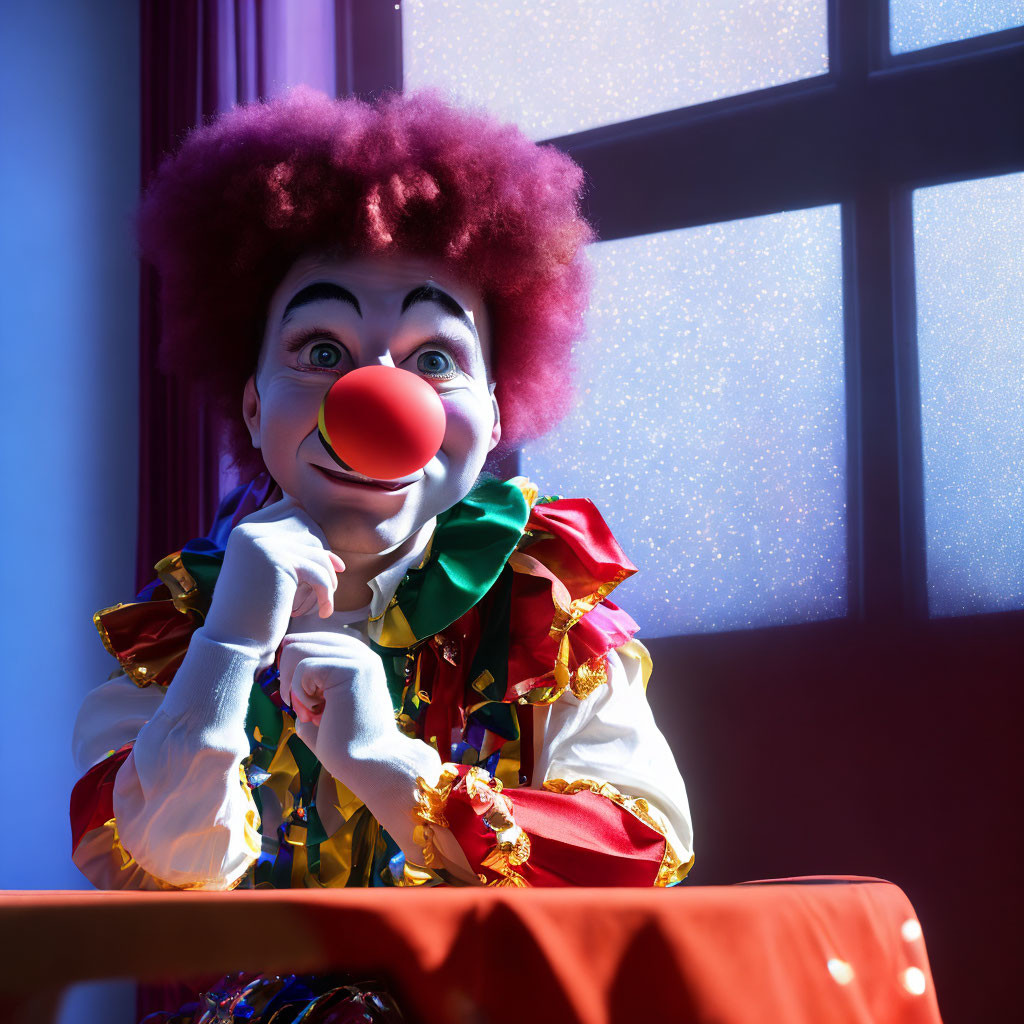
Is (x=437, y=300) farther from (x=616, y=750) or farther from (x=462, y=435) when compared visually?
(x=616, y=750)

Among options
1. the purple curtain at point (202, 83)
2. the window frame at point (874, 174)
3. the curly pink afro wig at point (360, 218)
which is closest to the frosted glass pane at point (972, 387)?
the window frame at point (874, 174)

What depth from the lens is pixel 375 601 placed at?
115cm

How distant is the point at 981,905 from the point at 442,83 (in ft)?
4.87

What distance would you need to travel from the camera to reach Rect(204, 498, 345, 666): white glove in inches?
39.2

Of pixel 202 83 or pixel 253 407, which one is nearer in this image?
pixel 253 407

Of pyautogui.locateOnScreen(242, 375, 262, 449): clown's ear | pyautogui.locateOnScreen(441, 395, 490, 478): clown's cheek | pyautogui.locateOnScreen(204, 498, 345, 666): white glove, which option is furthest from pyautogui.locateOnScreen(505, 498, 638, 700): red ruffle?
pyautogui.locateOnScreen(242, 375, 262, 449): clown's ear

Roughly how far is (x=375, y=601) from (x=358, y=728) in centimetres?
21

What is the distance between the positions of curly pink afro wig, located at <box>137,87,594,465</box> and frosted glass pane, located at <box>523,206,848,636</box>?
1.01ft

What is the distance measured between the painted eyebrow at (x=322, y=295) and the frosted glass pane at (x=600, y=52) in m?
0.65

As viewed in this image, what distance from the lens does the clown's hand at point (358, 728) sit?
959 mm

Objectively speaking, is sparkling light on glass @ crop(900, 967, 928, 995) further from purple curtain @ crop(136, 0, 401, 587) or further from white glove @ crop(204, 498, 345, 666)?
purple curtain @ crop(136, 0, 401, 587)

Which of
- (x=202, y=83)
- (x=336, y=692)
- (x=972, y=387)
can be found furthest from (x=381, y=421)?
(x=202, y=83)

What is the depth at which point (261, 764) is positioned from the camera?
3.89 feet

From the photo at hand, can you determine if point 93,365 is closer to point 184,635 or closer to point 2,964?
point 184,635
